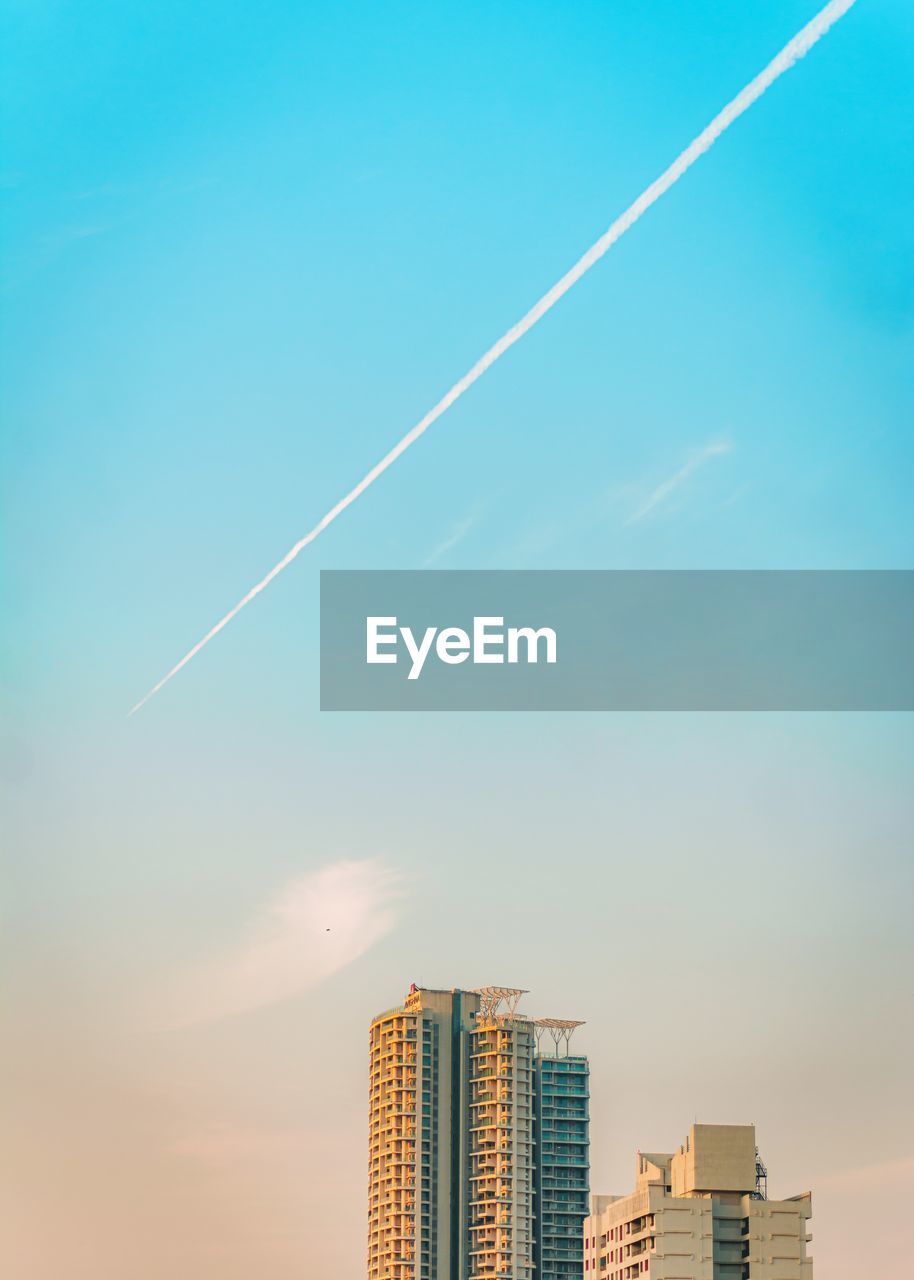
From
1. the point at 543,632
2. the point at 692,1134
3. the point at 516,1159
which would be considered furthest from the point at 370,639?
the point at 516,1159

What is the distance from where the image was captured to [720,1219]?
82.6m

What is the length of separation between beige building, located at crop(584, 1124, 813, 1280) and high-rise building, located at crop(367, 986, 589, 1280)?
34.9 m

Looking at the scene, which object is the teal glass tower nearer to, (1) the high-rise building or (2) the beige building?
(1) the high-rise building

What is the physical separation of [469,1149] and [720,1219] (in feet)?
132

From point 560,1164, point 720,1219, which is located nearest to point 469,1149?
point 560,1164

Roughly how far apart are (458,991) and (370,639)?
89.5m

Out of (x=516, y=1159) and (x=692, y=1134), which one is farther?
(x=516, y=1159)

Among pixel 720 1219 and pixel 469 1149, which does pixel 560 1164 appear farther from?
pixel 720 1219

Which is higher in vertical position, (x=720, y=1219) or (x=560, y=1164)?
(x=560, y=1164)

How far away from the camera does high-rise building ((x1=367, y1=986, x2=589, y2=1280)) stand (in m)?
118

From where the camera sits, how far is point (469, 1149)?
121188 millimetres

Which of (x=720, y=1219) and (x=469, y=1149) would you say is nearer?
(x=720, y=1219)

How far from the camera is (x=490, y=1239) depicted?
118 meters

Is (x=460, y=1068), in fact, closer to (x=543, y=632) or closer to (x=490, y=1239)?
(x=490, y=1239)
